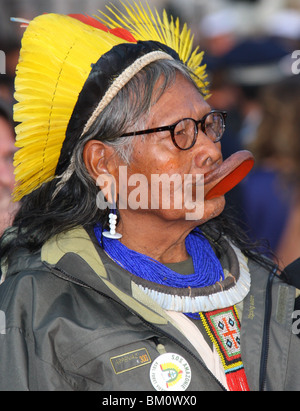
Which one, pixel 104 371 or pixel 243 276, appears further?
pixel 243 276

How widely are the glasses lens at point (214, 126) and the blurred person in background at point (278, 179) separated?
1.51m

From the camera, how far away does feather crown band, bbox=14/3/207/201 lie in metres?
2.51

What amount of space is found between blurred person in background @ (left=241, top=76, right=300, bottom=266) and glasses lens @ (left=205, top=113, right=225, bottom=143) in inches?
59.3

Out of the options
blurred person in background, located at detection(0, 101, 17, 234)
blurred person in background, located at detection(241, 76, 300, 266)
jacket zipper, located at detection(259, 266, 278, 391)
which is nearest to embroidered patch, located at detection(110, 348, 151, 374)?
jacket zipper, located at detection(259, 266, 278, 391)

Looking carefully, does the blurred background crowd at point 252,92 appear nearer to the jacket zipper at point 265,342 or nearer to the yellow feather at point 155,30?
the jacket zipper at point 265,342

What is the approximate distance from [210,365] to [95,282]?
0.54 meters

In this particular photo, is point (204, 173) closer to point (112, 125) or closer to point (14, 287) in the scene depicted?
point (112, 125)

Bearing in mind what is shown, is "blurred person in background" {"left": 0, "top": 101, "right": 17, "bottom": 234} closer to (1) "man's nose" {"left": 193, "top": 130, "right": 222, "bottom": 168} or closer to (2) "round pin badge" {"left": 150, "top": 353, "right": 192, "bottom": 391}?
(1) "man's nose" {"left": 193, "top": 130, "right": 222, "bottom": 168}

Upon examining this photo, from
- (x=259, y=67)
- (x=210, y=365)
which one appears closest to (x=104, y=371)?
(x=210, y=365)

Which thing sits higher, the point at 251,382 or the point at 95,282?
the point at 95,282

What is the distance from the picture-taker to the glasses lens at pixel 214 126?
105 inches

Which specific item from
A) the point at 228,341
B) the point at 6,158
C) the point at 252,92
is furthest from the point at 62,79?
the point at 252,92
